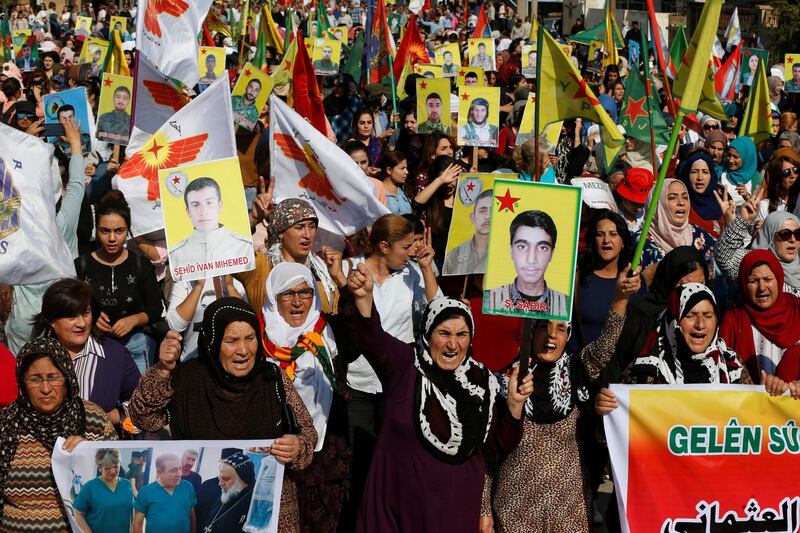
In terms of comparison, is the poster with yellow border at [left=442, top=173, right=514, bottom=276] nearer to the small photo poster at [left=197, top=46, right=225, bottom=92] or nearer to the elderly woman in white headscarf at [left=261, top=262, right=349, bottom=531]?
the elderly woman in white headscarf at [left=261, top=262, right=349, bottom=531]

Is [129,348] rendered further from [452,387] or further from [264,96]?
[264,96]

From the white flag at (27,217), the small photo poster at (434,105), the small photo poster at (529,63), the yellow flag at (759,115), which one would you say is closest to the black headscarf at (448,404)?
the white flag at (27,217)

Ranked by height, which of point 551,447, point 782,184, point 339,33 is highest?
point 339,33

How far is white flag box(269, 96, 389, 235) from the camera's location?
6.05 metres

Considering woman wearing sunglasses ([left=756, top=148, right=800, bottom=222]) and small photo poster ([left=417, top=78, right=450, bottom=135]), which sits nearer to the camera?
woman wearing sunglasses ([left=756, top=148, right=800, bottom=222])

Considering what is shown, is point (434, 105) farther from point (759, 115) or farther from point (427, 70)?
point (427, 70)

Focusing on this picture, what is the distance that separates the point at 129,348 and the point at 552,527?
2379 millimetres

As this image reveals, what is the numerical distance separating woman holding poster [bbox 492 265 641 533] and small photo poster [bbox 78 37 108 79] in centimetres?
1031

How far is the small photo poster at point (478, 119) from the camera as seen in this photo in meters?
9.91

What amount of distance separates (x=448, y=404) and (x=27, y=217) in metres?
1.89

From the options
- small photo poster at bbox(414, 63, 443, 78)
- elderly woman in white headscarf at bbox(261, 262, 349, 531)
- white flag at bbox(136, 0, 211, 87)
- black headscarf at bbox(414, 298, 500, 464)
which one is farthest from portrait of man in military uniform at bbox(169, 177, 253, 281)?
small photo poster at bbox(414, 63, 443, 78)

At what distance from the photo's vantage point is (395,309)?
5.21 meters

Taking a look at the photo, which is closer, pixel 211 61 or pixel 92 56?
pixel 211 61

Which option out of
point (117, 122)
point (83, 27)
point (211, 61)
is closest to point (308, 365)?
point (117, 122)
